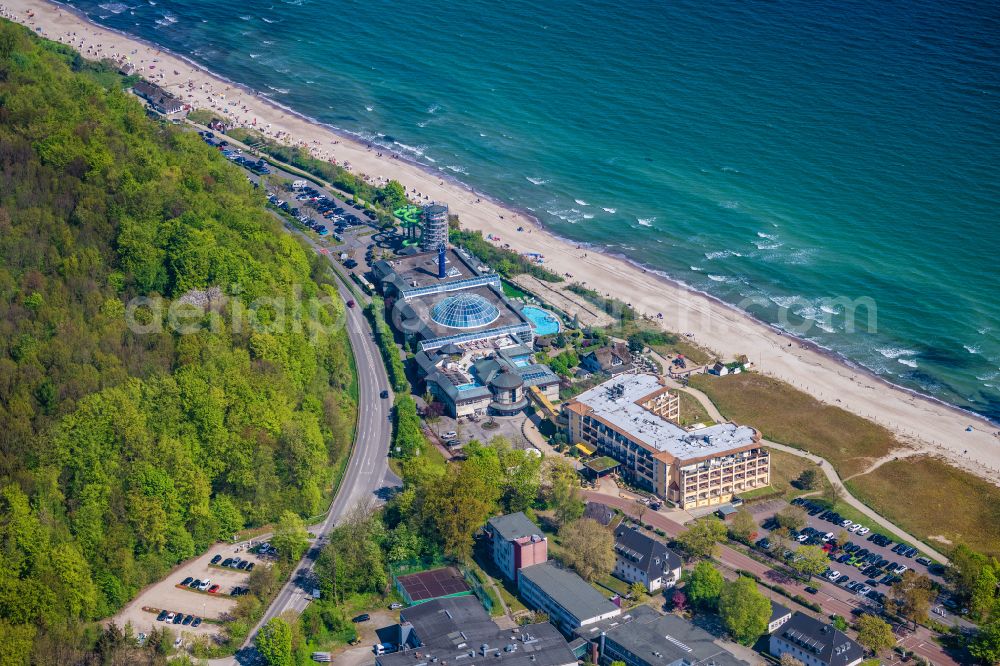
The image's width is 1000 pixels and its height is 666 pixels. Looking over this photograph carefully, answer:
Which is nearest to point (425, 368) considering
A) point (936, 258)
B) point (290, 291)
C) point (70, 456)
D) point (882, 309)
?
point (290, 291)

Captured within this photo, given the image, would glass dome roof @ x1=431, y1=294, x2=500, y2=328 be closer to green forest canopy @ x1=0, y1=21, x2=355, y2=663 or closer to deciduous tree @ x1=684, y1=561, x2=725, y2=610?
green forest canopy @ x1=0, y1=21, x2=355, y2=663

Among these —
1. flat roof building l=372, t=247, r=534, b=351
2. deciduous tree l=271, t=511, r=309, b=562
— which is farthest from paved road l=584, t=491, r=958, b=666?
flat roof building l=372, t=247, r=534, b=351

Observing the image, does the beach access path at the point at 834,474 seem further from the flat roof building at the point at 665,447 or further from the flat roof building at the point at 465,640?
the flat roof building at the point at 465,640

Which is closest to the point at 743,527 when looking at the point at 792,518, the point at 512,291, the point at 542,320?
the point at 792,518

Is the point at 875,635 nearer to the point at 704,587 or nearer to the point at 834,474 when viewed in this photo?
the point at 704,587

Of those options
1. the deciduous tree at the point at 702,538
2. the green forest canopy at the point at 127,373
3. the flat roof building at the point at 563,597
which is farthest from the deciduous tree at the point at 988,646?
the green forest canopy at the point at 127,373

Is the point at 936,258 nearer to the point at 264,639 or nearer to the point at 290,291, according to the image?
the point at 290,291
